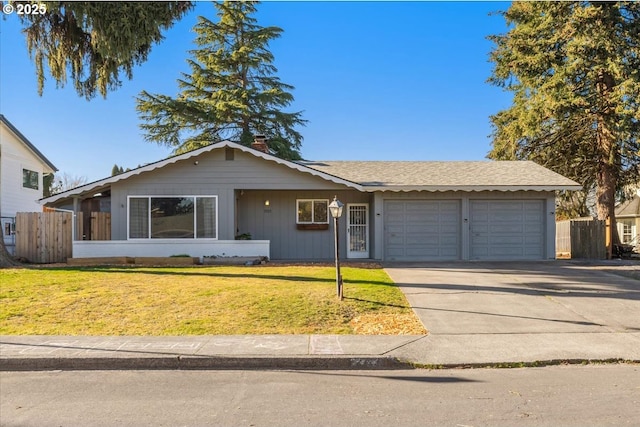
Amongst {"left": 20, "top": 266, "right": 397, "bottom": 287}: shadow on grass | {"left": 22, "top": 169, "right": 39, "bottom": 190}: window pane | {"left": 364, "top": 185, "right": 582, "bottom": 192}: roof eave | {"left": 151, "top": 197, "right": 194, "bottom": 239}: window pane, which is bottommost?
{"left": 20, "top": 266, "right": 397, "bottom": 287}: shadow on grass

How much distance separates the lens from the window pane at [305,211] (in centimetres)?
1730

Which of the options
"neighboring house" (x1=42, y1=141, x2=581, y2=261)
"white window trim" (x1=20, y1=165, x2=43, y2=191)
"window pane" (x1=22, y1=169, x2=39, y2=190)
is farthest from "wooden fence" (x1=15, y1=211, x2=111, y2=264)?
"window pane" (x1=22, y1=169, x2=39, y2=190)

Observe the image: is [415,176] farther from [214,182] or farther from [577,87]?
[577,87]

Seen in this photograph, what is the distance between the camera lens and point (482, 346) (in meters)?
6.39

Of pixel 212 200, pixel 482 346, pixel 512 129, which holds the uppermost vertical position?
pixel 512 129

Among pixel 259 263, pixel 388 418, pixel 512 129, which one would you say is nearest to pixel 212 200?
pixel 259 263

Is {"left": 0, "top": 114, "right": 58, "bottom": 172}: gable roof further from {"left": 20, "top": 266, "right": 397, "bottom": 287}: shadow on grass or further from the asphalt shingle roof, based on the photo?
the asphalt shingle roof

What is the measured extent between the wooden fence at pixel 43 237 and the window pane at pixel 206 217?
15.2 ft

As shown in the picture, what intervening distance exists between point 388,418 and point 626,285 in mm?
9448

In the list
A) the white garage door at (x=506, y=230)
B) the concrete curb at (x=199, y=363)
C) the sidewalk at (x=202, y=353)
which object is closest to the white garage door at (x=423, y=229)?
the white garage door at (x=506, y=230)

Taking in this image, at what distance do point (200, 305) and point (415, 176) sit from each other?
1079 centimetres

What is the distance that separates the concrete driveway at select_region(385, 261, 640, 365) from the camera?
6.15m

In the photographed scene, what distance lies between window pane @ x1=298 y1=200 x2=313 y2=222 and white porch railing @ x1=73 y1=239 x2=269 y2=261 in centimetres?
218

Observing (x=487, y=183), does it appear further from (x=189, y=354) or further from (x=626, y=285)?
(x=189, y=354)
